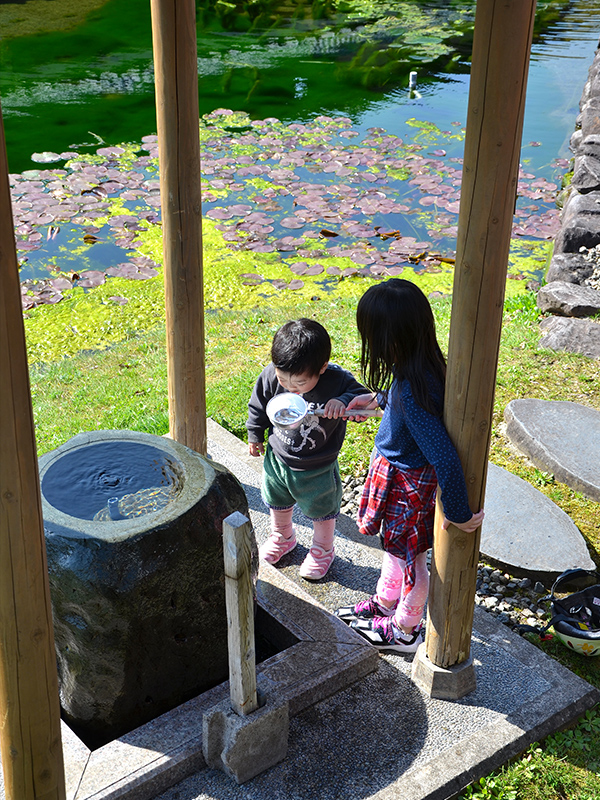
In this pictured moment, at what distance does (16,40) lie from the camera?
40.4 ft

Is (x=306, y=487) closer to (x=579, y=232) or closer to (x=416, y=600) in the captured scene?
(x=416, y=600)

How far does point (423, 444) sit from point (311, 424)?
0.54 meters

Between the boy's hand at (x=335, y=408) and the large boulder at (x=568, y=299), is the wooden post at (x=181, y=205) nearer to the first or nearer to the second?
the boy's hand at (x=335, y=408)

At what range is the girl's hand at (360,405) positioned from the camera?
8.77 ft

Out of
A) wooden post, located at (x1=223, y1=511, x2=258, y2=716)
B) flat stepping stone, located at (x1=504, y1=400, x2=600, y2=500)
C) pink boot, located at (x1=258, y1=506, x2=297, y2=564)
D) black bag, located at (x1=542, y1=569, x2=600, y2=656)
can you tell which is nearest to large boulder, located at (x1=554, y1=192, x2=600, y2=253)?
flat stepping stone, located at (x1=504, y1=400, x2=600, y2=500)

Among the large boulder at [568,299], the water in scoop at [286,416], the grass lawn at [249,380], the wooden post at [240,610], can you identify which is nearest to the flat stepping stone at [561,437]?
the grass lawn at [249,380]

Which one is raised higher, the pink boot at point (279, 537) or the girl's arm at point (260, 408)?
the girl's arm at point (260, 408)

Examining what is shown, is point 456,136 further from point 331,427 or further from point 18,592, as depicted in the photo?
point 18,592

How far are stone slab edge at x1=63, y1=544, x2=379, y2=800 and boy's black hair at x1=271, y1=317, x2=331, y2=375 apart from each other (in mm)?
808

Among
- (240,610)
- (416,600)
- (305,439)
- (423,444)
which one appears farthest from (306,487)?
(240,610)

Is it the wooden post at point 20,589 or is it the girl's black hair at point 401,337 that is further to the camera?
the girl's black hair at point 401,337

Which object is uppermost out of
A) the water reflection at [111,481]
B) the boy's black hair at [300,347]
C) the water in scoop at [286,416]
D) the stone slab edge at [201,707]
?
the boy's black hair at [300,347]

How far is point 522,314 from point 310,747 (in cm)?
394

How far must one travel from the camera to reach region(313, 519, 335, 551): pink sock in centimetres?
299
